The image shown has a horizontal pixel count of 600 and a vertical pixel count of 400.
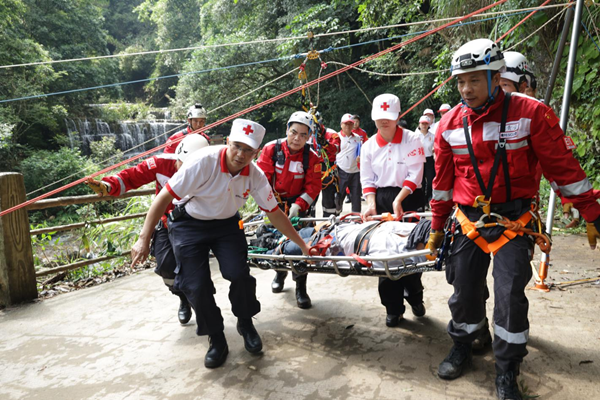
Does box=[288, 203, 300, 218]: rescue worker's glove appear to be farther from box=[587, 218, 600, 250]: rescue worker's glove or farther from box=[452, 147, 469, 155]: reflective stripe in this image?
box=[587, 218, 600, 250]: rescue worker's glove

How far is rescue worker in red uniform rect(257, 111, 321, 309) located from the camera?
435cm

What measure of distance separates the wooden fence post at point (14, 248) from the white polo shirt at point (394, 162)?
3805 millimetres

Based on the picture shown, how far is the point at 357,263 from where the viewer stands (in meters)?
3.05

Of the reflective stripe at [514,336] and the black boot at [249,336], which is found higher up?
the reflective stripe at [514,336]

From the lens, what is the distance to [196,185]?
3.12m

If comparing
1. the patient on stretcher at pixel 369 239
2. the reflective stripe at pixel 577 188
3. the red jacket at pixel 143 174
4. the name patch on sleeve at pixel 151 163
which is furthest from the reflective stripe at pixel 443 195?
the name patch on sleeve at pixel 151 163

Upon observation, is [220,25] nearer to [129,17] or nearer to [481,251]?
[481,251]

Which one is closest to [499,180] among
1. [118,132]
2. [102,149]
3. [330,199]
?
[330,199]

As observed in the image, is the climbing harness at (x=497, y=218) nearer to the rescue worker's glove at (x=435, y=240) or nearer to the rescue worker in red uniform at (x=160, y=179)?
the rescue worker's glove at (x=435, y=240)

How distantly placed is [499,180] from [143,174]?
294cm

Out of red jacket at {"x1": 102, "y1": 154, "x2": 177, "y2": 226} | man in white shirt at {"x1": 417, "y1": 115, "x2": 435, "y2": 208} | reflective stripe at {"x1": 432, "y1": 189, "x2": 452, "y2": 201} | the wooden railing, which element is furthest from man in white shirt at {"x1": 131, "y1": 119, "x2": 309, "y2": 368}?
man in white shirt at {"x1": 417, "y1": 115, "x2": 435, "y2": 208}

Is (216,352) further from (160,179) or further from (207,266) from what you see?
(160,179)

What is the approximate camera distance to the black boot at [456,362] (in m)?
2.76

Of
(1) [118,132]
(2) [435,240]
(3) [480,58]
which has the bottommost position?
(2) [435,240]
